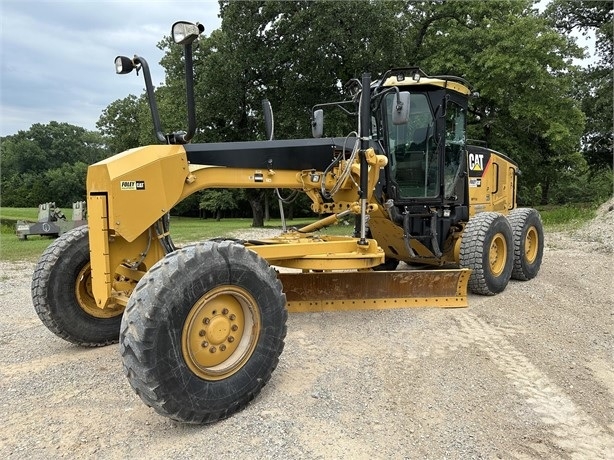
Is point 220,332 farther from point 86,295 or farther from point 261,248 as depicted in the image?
point 86,295

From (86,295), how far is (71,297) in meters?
0.15

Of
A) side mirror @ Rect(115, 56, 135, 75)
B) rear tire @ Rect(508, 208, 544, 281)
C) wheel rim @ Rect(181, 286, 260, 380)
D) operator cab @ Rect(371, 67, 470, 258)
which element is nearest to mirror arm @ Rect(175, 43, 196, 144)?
side mirror @ Rect(115, 56, 135, 75)

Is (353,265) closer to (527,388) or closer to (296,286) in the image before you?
(296,286)

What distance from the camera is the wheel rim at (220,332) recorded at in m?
3.25

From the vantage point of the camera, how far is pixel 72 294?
4.59m

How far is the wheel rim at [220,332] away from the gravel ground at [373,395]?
350 millimetres

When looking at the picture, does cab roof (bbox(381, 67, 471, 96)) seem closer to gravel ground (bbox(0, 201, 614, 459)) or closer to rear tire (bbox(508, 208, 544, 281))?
rear tire (bbox(508, 208, 544, 281))

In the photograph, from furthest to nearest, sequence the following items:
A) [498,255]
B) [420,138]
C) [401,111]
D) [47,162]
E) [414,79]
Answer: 1. [47,162]
2. [498,255]
3. [420,138]
4. [414,79]
5. [401,111]

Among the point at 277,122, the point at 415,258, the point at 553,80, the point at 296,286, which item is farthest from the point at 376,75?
the point at 296,286

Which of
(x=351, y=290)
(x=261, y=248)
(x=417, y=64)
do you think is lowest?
(x=351, y=290)

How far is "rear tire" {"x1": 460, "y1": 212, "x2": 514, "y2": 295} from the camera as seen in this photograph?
252 inches

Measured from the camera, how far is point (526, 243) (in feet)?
25.7

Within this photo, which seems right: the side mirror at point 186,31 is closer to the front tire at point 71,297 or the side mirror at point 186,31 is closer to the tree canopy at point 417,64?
the front tire at point 71,297

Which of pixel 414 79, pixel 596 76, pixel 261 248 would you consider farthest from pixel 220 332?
pixel 596 76
